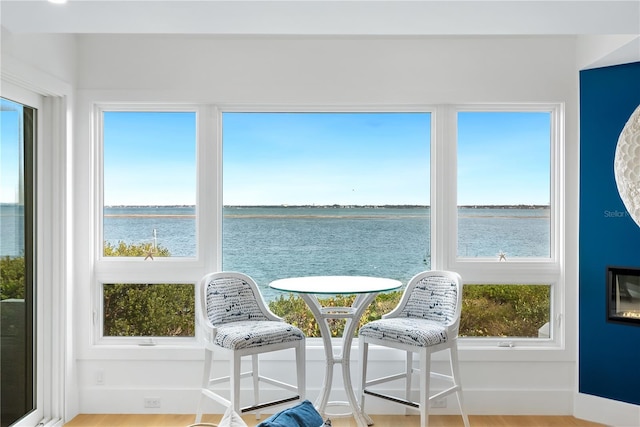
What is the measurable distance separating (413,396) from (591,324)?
1242 mm

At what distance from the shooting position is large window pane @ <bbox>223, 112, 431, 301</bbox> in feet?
13.5

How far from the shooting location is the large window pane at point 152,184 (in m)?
4.07

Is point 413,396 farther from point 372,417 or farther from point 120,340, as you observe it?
point 120,340

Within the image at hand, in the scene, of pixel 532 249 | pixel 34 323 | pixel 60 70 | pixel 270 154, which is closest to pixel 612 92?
pixel 532 249

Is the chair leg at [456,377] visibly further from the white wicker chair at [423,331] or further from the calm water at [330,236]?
the calm water at [330,236]

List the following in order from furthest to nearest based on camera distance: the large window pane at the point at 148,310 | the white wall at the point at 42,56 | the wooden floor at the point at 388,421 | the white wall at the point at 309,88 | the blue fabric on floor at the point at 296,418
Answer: the large window pane at the point at 148,310 < the white wall at the point at 309,88 < the wooden floor at the point at 388,421 < the white wall at the point at 42,56 < the blue fabric on floor at the point at 296,418

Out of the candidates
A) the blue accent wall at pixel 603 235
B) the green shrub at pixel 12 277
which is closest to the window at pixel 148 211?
the green shrub at pixel 12 277

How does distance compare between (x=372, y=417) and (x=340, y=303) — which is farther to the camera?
(x=340, y=303)

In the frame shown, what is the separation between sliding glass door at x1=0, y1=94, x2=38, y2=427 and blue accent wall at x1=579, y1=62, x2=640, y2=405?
3448 millimetres

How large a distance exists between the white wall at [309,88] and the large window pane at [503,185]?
0.73 feet

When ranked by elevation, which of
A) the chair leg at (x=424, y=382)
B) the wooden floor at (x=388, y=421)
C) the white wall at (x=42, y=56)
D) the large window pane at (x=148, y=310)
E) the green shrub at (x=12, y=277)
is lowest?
the wooden floor at (x=388, y=421)

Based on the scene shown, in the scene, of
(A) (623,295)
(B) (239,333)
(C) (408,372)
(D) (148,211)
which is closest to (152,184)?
(D) (148,211)

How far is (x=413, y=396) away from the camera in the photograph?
3.92 metres

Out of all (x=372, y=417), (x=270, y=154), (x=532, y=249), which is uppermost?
(x=270, y=154)
